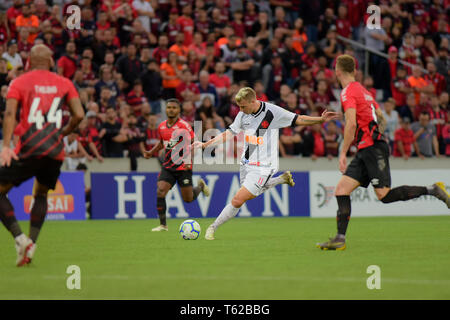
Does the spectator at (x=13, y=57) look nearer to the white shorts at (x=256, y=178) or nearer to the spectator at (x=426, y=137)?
the white shorts at (x=256, y=178)

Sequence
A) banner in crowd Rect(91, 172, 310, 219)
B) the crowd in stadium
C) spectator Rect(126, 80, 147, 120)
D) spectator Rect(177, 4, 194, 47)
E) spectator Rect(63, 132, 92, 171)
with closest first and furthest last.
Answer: banner in crowd Rect(91, 172, 310, 219) → spectator Rect(63, 132, 92, 171) → the crowd in stadium → spectator Rect(126, 80, 147, 120) → spectator Rect(177, 4, 194, 47)

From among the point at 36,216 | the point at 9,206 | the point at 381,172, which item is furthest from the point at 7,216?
the point at 381,172

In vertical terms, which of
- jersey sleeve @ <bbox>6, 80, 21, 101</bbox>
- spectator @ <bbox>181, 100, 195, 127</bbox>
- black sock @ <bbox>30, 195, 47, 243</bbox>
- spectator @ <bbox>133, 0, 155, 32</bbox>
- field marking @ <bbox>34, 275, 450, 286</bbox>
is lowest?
field marking @ <bbox>34, 275, 450, 286</bbox>

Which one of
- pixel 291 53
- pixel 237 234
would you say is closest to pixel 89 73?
pixel 291 53

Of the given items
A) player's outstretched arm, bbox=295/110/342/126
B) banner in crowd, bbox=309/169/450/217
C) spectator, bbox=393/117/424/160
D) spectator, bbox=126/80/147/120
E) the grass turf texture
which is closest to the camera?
the grass turf texture

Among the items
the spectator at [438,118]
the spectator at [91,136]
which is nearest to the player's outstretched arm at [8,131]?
the spectator at [91,136]

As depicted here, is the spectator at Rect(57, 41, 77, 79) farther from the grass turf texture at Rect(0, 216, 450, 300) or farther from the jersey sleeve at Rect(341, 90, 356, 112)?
the jersey sleeve at Rect(341, 90, 356, 112)

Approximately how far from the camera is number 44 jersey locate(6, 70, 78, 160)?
8.13 m

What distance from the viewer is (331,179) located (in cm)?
1917

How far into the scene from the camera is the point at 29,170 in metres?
8.23

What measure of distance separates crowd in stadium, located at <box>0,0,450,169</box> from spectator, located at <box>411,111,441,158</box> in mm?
32

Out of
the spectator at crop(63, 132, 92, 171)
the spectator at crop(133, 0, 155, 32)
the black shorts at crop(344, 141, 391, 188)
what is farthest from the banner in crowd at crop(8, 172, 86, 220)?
the black shorts at crop(344, 141, 391, 188)

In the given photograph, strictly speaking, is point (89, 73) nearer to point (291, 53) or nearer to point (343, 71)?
point (291, 53)

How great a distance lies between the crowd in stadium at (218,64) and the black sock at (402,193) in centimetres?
959
